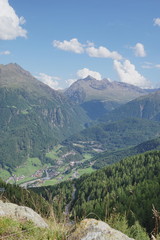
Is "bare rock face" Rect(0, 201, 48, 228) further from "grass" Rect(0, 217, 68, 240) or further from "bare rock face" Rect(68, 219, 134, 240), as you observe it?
"bare rock face" Rect(68, 219, 134, 240)

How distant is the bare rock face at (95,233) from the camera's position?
7.62 metres

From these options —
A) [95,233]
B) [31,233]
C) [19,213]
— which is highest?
[31,233]

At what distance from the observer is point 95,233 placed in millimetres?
7840

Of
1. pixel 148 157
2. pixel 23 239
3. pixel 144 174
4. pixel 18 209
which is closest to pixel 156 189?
pixel 144 174

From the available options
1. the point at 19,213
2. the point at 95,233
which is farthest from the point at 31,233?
the point at 19,213

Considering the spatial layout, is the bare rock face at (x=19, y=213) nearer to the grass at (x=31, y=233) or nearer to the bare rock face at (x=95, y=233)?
the grass at (x=31, y=233)

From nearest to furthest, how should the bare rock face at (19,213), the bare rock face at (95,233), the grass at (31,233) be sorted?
the grass at (31,233)
the bare rock face at (95,233)
the bare rock face at (19,213)

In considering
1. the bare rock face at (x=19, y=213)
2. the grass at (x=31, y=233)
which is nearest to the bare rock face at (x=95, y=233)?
the grass at (x=31, y=233)

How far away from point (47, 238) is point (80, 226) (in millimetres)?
1988

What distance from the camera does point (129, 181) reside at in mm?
110562

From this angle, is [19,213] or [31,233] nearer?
[31,233]

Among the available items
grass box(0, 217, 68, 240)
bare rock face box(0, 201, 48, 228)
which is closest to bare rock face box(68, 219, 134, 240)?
grass box(0, 217, 68, 240)

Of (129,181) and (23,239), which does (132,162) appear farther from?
(23,239)

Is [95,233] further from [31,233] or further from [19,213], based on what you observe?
[19,213]
